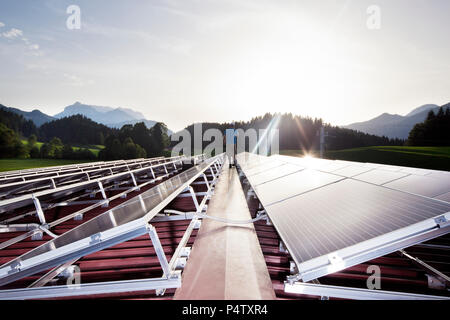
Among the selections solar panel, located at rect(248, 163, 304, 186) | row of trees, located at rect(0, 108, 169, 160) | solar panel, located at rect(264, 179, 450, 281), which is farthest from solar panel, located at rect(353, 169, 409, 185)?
row of trees, located at rect(0, 108, 169, 160)

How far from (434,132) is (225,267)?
76.1 meters

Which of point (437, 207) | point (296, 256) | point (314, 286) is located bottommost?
point (314, 286)

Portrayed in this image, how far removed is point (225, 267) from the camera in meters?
2.14

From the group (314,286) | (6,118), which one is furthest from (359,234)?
(6,118)

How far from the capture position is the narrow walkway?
5.81ft

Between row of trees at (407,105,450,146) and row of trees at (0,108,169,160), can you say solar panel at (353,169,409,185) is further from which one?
row of trees at (407,105,450,146)

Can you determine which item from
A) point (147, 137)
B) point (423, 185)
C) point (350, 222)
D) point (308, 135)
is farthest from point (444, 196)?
point (308, 135)

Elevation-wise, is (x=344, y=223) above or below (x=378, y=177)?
below

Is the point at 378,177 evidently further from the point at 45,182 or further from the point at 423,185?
the point at 45,182

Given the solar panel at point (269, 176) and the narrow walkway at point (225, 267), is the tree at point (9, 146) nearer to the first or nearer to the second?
the solar panel at point (269, 176)

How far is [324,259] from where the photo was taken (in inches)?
54.6

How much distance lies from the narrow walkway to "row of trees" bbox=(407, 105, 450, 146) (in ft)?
232
